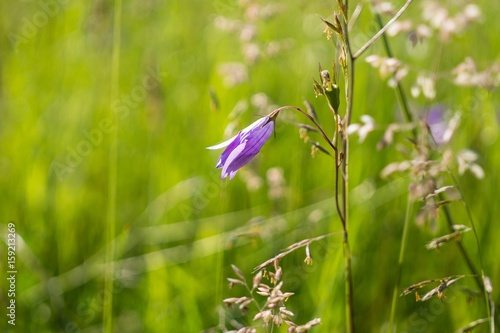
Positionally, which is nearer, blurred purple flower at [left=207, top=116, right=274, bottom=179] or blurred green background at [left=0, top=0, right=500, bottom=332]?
blurred purple flower at [left=207, top=116, right=274, bottom=179]

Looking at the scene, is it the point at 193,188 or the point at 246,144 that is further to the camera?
the point at 193,188

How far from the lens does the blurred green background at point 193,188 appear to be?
1.97 meters

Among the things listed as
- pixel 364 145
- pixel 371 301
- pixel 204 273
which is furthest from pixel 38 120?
pixel 371 301

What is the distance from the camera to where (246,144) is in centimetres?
112

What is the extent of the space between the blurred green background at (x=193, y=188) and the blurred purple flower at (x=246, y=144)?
42 cm

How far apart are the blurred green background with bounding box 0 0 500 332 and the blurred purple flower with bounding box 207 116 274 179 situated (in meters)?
0.42

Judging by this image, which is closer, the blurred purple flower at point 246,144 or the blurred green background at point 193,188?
the blurred purple flower at point 246,144

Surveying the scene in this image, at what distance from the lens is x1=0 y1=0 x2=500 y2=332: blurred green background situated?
1975 millimetres

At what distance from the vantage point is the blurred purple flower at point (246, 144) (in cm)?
112

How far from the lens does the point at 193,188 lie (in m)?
2.55

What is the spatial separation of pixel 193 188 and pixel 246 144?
1.45 m

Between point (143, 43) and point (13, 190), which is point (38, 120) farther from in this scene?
point (143, 43)

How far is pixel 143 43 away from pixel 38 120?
1.36m

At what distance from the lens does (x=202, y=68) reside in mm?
4301
